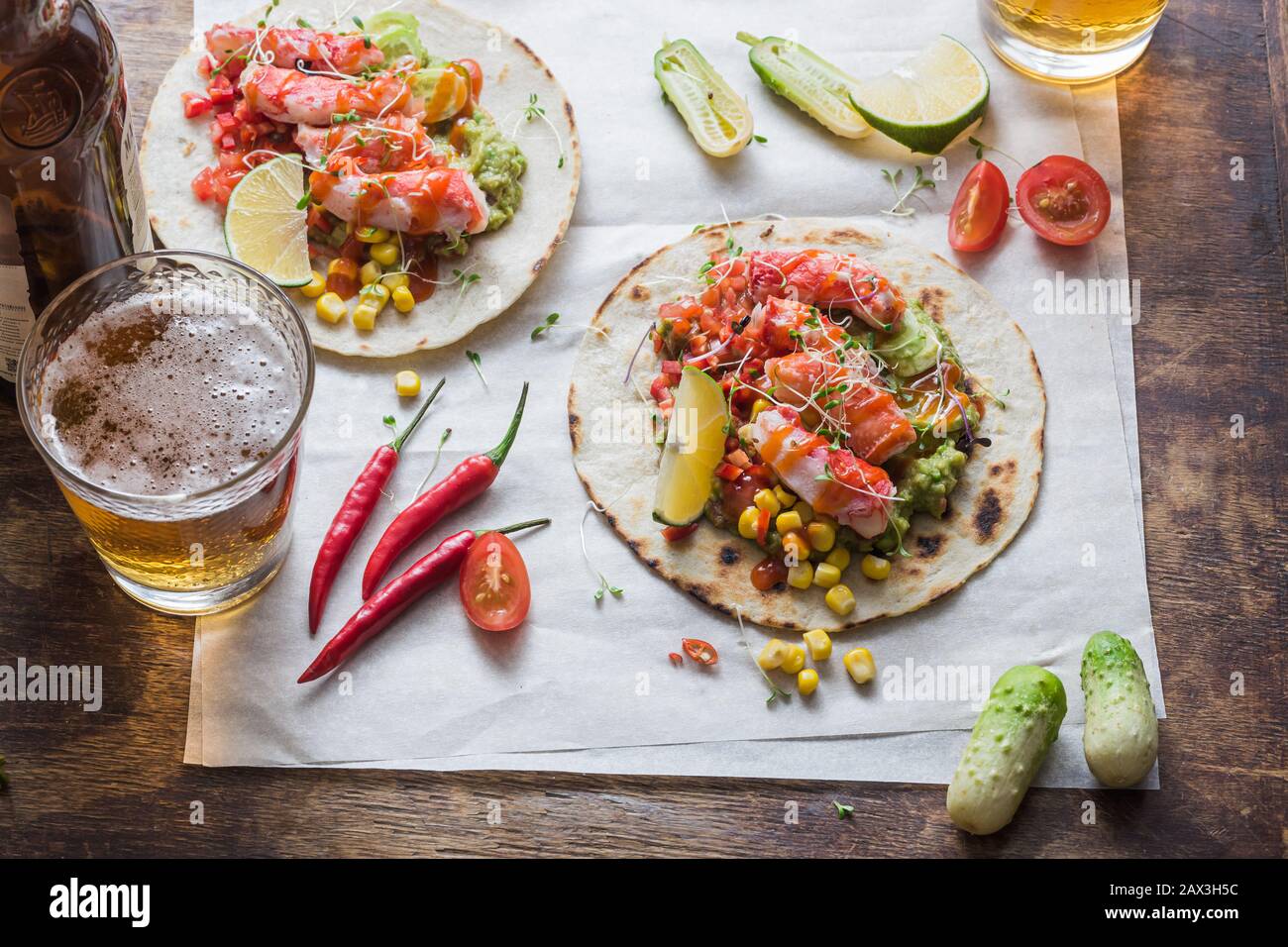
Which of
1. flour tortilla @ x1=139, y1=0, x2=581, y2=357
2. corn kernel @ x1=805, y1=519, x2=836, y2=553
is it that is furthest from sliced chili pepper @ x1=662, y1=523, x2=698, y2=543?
flour tortilla @ x1=139, y1=0, x2=581, y2=357

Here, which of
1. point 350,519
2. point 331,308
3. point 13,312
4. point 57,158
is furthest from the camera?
point 331,308

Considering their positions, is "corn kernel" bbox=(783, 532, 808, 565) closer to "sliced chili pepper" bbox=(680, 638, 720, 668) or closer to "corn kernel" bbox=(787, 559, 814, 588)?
"corn kernel" bbox=(787, 559, 814, 588)

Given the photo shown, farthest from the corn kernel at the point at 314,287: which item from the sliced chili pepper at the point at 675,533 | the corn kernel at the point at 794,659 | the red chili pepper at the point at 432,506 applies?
the corn kernel at the point at 794,659

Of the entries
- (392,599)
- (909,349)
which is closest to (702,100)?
(909,349)

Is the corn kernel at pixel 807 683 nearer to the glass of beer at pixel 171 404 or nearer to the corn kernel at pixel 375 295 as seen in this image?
the glass of beer at pixel 171 404

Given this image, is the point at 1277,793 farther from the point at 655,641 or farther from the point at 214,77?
the point at 214,77

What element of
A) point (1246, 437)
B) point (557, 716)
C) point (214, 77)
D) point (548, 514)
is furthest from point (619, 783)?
point (214, 77)

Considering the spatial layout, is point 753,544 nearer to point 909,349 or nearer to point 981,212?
point 909,349

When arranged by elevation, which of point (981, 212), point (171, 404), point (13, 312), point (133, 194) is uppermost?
point (133, 194)
